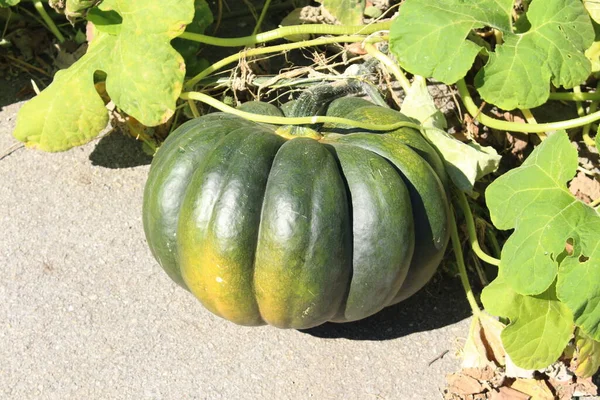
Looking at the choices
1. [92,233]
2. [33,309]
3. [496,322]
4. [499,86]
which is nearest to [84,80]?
[92,233]

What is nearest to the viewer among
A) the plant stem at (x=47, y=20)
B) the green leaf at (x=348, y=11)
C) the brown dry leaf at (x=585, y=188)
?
the brown dry leaf at (x=585, y=188)

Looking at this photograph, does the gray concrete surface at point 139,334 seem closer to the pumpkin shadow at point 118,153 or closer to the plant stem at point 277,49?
the pumpkin shadow at point 118,153

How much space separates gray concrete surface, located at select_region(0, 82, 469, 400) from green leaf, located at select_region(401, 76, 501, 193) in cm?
48

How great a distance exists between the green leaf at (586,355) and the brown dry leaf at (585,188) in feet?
2.33

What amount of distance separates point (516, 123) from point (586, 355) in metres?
0.89

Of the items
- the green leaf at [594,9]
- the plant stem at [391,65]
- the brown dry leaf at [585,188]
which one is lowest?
the brown dry leaf at [585,188]

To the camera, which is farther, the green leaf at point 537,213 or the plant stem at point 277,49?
the plant stem at point 277,49

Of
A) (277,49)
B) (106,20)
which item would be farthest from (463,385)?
(106,20)

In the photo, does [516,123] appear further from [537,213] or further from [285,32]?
[285,32]

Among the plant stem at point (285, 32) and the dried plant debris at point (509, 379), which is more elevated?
the plant stem at point (285, 32)

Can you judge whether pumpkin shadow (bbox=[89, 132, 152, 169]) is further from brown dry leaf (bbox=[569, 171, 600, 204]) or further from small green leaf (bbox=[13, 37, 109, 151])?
brown dry leaf (bbox=[569, 171, 600, 204])

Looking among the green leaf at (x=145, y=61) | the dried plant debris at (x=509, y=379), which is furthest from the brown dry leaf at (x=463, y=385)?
the green leaf at (x=145, y=61)

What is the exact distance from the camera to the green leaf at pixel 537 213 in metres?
2.32

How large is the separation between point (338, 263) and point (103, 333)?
38.4 inches
